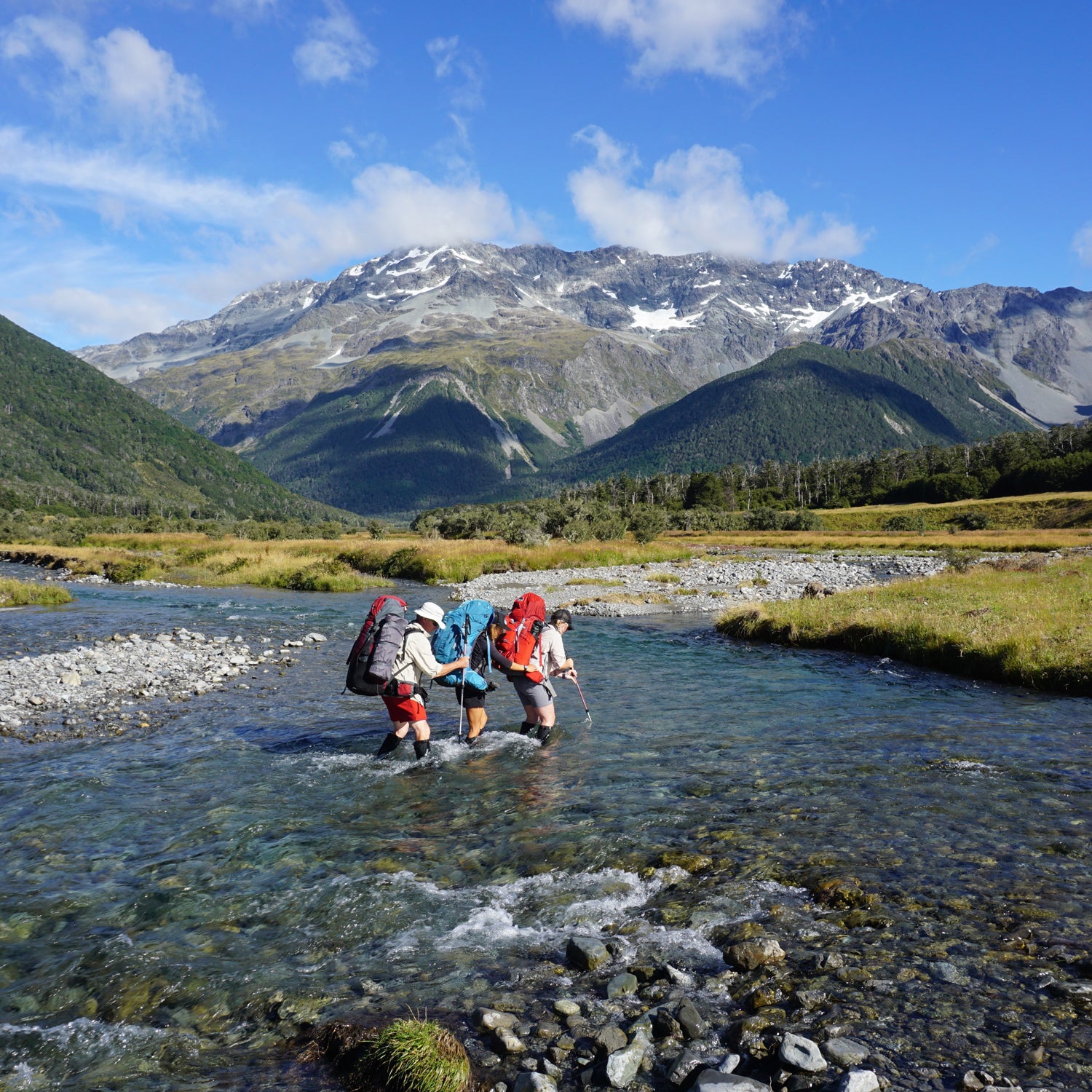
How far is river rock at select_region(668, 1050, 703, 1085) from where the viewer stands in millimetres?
5168

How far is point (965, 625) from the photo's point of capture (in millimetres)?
22000

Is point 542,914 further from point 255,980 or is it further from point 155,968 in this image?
point 155,968

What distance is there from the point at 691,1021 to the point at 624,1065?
2.38ft

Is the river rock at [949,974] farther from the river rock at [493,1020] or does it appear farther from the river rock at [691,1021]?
the river rock at [493,1020]

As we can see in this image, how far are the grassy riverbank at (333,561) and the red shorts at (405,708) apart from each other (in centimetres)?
3646

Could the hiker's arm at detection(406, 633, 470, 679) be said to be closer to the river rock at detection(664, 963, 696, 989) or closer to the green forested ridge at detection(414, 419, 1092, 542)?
the river rock at detection(664, 963, 696, 989)

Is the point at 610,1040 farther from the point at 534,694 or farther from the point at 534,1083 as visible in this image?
the point at 534,694

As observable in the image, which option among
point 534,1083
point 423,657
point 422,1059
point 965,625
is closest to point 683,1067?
point 534,1083

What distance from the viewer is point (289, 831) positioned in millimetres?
10305

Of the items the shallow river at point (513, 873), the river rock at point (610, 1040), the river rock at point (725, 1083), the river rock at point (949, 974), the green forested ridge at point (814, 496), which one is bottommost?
the shallow river at point (513, 873)

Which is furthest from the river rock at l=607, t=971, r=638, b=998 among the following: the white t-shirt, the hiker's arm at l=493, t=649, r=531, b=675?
the white t-shirt

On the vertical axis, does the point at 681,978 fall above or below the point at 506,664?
below

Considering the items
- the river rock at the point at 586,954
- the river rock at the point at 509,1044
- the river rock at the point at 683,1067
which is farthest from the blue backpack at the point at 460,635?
the river rock at the point at 683,1067

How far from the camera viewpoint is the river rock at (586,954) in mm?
Result: 6723
